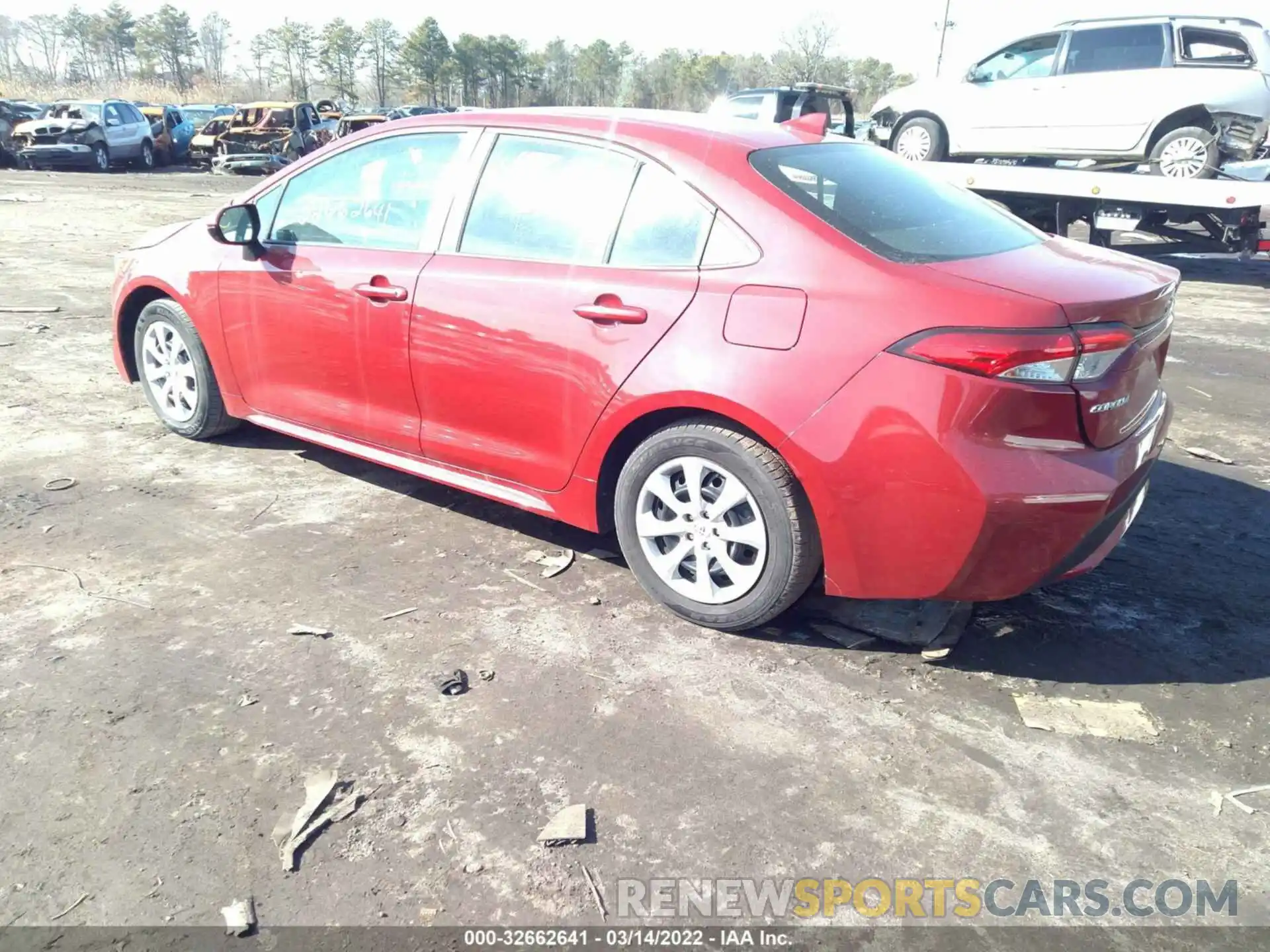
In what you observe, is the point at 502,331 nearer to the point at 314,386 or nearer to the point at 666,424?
the point at 666,424

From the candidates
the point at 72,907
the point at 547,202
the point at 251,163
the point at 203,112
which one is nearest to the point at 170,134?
the point at 251,163

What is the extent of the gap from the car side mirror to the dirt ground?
116 cm

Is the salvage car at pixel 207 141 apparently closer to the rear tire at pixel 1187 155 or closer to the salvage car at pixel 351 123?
the salvage car at pixel 351 123

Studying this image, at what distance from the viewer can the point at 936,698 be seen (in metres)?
3.08

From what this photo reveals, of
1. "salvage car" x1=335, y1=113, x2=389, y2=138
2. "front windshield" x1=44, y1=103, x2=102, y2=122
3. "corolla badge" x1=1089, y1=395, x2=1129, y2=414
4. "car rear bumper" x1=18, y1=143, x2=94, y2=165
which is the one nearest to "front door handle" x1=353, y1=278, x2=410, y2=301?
"corolla badge" x1=1089, y1=395, x2=1129, y2=414

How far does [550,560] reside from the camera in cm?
400

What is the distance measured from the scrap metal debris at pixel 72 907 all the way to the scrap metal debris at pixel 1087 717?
2.61 metres

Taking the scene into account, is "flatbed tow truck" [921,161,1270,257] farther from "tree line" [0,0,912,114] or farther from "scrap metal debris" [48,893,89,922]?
"tree line" [0,0,912,114]

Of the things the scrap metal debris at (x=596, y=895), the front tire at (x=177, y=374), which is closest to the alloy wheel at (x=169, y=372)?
the front tire at (x=177, y=374)

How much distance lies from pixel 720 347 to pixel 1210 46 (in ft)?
37.9

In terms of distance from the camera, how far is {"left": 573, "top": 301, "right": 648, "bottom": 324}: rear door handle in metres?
3.31

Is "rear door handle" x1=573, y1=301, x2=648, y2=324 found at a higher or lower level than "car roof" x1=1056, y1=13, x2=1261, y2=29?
lower

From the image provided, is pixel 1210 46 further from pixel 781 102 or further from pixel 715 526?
pixel 715 526

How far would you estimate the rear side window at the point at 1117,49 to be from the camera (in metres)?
11.5
